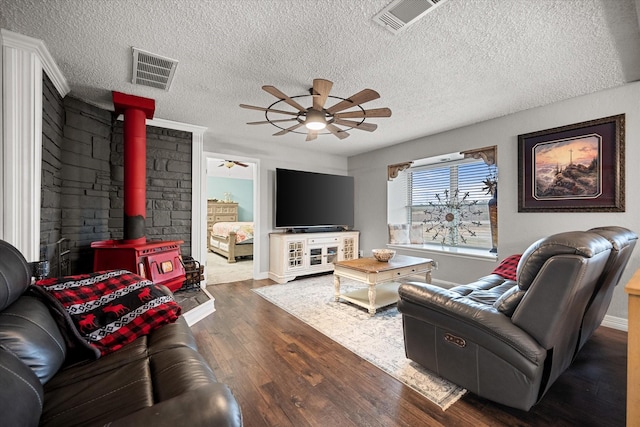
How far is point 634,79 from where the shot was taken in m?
2.49

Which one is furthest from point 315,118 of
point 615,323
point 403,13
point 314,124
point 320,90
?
point 615,323

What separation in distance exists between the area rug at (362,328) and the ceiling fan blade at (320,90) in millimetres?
2048

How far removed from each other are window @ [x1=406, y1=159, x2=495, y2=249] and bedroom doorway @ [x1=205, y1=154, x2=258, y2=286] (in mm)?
2836

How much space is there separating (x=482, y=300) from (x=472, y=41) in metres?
1.87

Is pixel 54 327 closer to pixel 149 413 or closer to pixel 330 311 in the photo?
pixel 149 413

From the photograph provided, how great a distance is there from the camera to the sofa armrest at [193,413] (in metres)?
0.63

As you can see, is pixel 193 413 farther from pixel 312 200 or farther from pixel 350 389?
pixel 312 200

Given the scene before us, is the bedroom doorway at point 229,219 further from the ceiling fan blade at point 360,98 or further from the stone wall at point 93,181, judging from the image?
the ceiling fan blade at point 360,98

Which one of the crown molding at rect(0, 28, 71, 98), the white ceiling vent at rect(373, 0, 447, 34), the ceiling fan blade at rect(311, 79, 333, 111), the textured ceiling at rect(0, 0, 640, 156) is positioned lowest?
the ceiling fan blade at rect(311, 79, 333, 111)

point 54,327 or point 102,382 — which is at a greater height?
point 54,327

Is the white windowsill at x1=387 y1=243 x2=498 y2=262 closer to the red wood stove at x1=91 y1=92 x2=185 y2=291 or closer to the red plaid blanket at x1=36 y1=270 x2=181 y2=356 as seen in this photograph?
the red wood stove at x1=91 y1=92 x2=185 y2=291

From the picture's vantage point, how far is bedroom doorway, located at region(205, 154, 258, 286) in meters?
4.97

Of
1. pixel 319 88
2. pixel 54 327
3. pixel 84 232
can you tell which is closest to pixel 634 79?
pixel 319 88

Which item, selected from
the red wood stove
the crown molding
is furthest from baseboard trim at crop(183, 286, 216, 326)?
the crown molding
